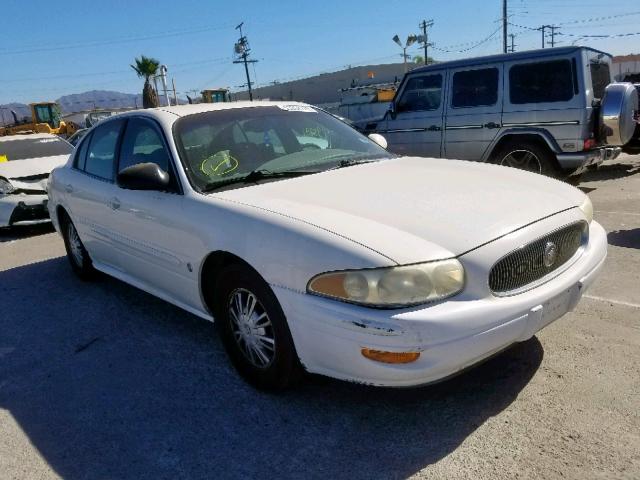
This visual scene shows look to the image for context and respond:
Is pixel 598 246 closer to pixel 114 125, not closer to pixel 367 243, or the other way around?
pixel 367 243

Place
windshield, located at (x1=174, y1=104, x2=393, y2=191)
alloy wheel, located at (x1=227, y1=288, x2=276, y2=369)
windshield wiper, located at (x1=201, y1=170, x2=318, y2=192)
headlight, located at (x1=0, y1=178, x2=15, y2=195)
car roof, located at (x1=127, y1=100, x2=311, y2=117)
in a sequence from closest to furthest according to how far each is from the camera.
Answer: alloy wheel, located at (x1=227, y1=288, x2=276, y2=369) → windshield wiper, located at (x1=201, y1=170, x2=318, y2=192) → windshield, located at (x1=174, y1=104, x2=393, y2=191) → car roof, located at (x1=127, y1=100, x2=311, y2=117) → headlight, located at (x1=0, y1=178, x2=15, y2=195)

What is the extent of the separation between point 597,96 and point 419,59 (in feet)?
217

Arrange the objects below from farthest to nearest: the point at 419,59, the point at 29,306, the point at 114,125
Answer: the point at 419,59 → the point at 29,306 → the point at 114,125

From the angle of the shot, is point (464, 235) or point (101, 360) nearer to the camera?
point (464, 235)

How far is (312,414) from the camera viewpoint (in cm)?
269

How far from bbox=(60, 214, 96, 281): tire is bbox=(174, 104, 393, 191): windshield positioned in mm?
2046

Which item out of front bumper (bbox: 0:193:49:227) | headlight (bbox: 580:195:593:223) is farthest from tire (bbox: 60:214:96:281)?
headlight (bbox: 580:195:593:223)

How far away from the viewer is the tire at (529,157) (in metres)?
7.21

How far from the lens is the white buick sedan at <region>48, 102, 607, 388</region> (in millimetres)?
2225

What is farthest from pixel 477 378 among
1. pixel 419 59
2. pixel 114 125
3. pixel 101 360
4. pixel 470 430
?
pixel 419 59

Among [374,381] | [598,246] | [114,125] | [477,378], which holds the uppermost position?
[114,125]

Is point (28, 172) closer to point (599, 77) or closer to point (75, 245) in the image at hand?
point (75, 245)

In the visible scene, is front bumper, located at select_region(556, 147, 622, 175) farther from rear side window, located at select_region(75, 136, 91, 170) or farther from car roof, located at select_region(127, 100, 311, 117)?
rear side window, located at select_region(75, 136, 91, 170)

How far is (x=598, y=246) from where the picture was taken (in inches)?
117
